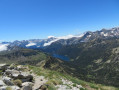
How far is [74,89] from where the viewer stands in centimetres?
1666

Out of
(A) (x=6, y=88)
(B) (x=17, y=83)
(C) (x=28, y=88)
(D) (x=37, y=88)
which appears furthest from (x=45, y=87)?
(A) (x=6, y=88)

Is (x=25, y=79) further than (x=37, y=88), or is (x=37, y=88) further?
(x=25, y=79)

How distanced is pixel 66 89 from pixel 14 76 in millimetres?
8491

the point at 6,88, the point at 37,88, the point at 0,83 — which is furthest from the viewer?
the point at 37,88

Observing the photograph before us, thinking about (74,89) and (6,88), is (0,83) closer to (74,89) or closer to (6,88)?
(6,88)

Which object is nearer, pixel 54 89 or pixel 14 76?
pixel 54 89

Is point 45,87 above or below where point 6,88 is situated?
below

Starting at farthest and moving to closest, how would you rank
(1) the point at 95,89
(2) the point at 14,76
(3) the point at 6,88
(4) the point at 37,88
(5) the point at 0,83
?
(1) the point at 95,89, (2) the point at 14,76, (4) the point at 37,88, (5) the point at 0,83, (3) the point at 6,88

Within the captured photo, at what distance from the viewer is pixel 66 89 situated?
15711 mm

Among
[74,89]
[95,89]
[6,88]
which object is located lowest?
[95,89]

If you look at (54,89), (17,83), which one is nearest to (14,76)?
(17,83)

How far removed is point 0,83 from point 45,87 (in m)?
5.66

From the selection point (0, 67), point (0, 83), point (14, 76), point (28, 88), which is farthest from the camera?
point (0, 67)

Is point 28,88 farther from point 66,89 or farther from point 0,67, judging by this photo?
point 0,67
